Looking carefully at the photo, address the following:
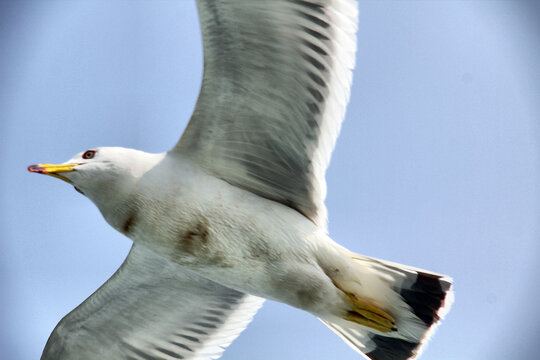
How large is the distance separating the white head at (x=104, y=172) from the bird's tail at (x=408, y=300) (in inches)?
52.1

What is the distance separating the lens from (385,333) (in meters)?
4.01

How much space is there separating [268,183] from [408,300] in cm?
105

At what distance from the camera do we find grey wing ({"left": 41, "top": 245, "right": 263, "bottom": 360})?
4594 millimetres

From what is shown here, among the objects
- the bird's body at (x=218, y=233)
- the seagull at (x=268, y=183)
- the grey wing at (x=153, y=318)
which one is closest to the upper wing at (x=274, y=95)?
the seagull at (x=268, y=183)

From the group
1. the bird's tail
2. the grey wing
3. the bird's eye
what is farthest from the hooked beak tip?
the bird's tail

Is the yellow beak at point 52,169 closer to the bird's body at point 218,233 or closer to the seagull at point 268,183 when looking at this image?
the seagull at point 268,183

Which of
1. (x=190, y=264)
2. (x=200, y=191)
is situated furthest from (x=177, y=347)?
(x=200, y=191)

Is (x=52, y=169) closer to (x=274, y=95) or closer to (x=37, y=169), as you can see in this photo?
(x=37, y=169)

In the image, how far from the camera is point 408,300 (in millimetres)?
3883

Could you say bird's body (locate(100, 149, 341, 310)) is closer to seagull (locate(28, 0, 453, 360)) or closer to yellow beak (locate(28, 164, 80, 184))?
seagull (locate(28, 0, 453, 360))

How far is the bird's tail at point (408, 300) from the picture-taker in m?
3.86

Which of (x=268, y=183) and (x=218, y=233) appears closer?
(x=218, y=233)

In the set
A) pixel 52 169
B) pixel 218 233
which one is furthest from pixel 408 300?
pixel 52 169

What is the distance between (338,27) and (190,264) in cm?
154
